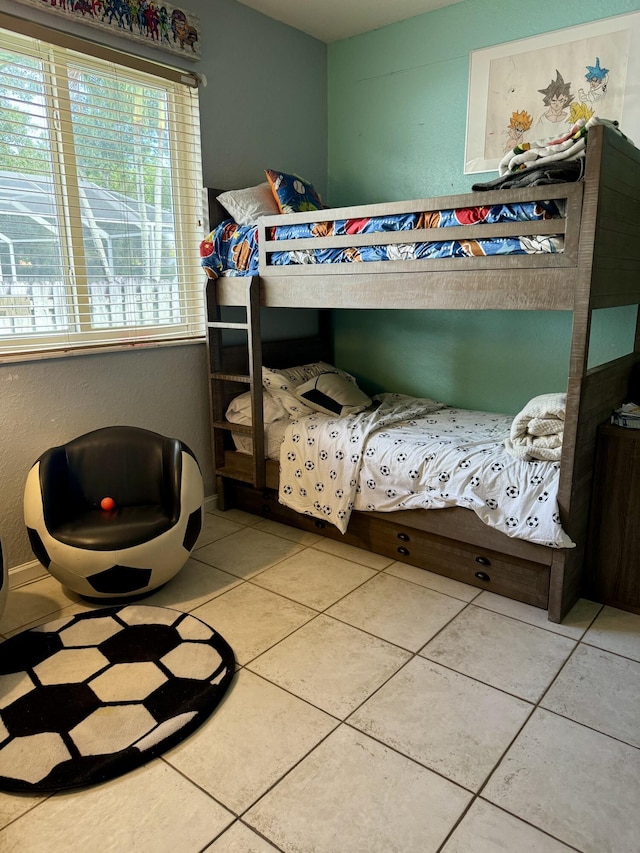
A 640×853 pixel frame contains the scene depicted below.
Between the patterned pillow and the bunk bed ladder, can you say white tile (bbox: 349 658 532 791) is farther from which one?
the patterned pillow

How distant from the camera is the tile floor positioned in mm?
1413

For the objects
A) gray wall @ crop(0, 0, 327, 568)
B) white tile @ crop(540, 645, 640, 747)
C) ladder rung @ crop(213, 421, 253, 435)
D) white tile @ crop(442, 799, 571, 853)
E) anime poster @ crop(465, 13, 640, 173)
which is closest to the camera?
white tile @ crop(442, 799, 571, 853)

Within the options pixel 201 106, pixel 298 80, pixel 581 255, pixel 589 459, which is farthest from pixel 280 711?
pixel 298 80

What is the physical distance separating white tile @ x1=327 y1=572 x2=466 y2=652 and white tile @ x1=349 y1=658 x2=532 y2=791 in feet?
0.66

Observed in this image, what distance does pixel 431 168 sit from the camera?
3.34 meters

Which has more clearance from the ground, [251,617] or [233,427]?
[233,427]

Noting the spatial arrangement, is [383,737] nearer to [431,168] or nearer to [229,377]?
[229,377]

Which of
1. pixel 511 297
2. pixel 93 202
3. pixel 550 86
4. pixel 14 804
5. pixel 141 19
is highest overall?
pixel 141 19

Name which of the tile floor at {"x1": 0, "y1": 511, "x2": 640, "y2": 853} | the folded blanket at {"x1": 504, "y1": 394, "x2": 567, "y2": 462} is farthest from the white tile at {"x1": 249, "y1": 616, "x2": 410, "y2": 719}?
the folded blanket at {"x1": 504, "y1": 394, "x2": 567, "y2": 462}

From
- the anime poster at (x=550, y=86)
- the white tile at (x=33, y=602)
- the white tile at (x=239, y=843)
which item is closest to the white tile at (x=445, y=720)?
the white tile at (x=239, y=843)

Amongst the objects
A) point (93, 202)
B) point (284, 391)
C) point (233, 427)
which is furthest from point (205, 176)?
point (233, 427)

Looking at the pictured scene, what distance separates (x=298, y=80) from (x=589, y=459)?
2.72 metres

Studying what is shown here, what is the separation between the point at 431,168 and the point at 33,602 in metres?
2.89

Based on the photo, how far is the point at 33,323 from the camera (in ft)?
8.41
